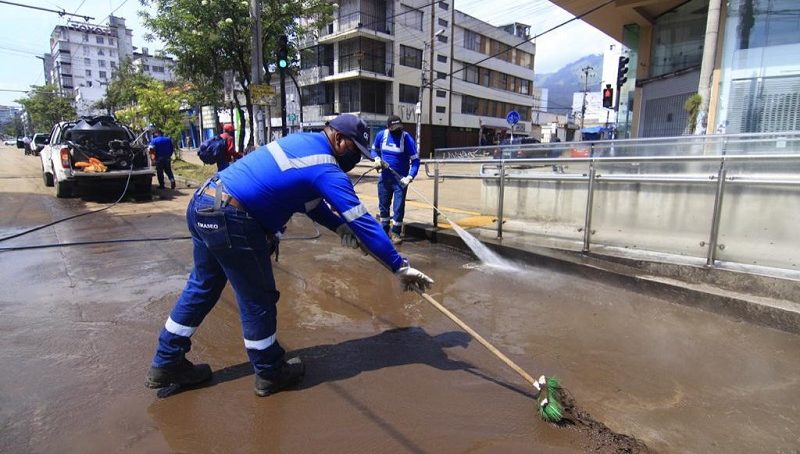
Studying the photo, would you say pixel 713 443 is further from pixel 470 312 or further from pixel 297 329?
pixel 297 329

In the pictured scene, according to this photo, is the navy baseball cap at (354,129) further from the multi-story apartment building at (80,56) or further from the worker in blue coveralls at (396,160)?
the multi-story apartment building at (80,56)

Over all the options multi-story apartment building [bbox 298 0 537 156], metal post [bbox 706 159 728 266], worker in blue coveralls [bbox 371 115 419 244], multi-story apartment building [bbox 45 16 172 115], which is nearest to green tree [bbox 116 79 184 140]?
multi-story apartment building [bbox 298 0 537 156]

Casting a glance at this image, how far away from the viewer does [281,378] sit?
2861 mm

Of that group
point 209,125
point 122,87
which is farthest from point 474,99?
point 122,87

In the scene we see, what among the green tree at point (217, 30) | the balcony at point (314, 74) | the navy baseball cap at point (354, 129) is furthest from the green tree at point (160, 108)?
the navy baseball cap at point (354, 129)

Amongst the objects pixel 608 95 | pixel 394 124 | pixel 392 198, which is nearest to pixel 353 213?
pixel 394 124

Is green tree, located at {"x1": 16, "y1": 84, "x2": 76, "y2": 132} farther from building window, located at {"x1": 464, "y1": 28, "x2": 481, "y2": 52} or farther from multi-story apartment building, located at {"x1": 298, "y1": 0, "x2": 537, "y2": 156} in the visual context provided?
building window, located at {"x1": 464, "y1": 28, "x2": 481, "y2": 52}

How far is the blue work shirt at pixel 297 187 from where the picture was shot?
266 centimetres

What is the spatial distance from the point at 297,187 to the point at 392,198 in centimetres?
434

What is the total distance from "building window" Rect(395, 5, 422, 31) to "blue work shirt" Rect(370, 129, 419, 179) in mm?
30059

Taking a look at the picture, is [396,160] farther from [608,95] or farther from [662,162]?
[608,95]

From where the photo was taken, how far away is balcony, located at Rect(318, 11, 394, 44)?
3145 cm

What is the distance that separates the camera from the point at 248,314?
2.75 metres

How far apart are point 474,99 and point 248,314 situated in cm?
4248
